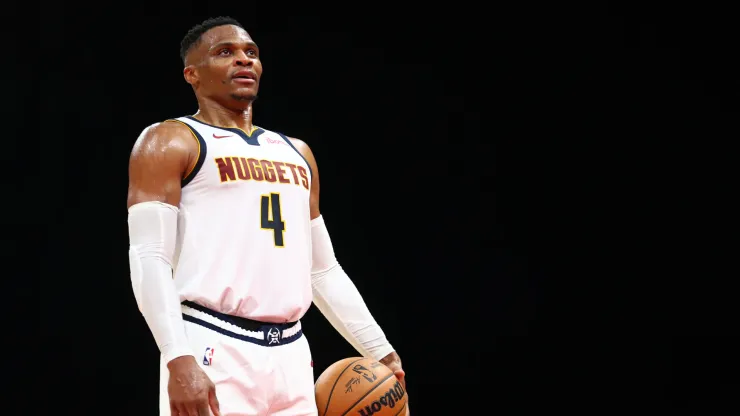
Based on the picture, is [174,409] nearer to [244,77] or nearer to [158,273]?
[158,273]

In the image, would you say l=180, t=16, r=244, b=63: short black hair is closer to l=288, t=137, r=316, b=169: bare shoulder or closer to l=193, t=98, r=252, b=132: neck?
l=193, t=98, r=252, b=132: neck

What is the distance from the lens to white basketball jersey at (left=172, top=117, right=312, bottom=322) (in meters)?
2.08

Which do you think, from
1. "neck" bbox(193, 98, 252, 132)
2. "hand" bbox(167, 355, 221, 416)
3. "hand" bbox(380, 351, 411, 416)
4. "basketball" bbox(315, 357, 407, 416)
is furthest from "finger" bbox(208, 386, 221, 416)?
"neck" bbox(193, 98, 252, 132)

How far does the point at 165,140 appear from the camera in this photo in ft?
6.86

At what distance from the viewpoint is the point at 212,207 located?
83.2 inches

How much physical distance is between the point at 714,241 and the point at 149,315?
3522 mm

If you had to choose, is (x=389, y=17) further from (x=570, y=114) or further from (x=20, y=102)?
(x=20, y=102)

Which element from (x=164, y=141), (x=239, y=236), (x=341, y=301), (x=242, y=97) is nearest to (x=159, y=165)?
(x=164, y=141)

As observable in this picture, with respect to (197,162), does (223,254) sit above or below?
below

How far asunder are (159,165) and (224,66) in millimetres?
399

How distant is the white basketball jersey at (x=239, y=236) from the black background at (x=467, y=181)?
7.31 ft

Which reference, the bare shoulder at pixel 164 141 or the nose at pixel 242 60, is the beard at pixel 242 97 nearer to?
the nose at pixel 242 60

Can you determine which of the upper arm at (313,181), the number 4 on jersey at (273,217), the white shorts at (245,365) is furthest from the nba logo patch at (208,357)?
the upper arm at (313,181)

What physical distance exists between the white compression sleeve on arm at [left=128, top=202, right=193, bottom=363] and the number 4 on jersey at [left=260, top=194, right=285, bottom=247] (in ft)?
0.71
